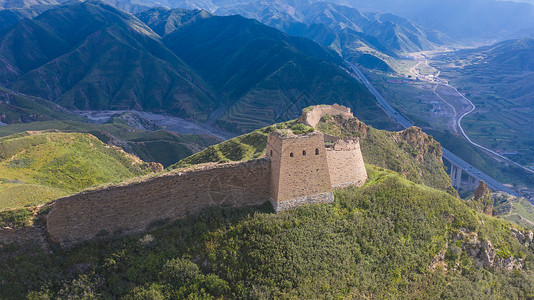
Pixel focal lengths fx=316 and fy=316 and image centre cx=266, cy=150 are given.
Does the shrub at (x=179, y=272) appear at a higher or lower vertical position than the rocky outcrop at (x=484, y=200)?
higher

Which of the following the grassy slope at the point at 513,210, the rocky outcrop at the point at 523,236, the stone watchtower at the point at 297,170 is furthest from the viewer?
the grassy slope at the point at 513,210

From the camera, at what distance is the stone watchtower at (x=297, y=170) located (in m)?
22.5

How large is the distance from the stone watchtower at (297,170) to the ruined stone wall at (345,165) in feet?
8.46

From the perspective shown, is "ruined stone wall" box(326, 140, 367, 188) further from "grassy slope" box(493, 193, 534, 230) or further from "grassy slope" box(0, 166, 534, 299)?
"grassy slope" box(493, 193, 534, 230)

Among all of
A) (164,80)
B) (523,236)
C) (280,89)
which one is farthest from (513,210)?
(164,80)

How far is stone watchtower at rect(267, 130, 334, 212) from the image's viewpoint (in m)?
22.5

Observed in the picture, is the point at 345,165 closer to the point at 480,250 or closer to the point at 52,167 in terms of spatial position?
the point at 480,250

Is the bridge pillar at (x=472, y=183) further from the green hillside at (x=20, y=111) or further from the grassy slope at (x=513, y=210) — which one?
the green hillside at (x=20, y=111)

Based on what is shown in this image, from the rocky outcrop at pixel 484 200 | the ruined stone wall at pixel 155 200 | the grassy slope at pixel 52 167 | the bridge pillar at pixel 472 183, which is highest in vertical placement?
the ruined stone wall at pixel 155 200

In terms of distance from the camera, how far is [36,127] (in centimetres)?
8181

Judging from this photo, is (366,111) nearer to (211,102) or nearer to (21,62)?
(211,102)

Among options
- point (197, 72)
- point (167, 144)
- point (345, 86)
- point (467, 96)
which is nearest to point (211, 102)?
point (197, 72)

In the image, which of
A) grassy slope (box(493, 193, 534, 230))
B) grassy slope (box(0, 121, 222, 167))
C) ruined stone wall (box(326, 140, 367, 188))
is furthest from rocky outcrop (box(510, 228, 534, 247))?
grassy slope (box(0, 121, 222, 167))

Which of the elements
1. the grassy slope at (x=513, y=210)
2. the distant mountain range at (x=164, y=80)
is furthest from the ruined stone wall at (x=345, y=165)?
the distant mountain range at (x=164, y=80)
